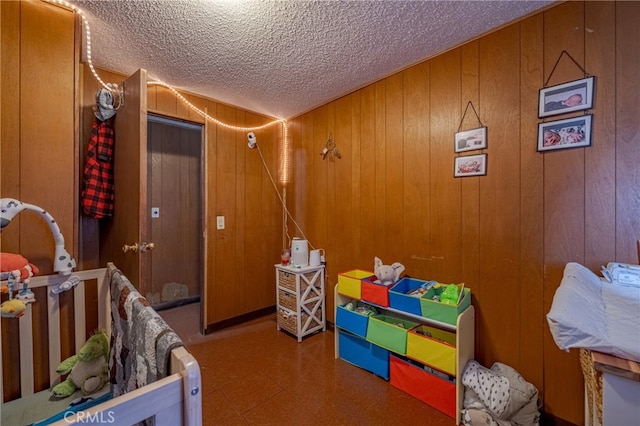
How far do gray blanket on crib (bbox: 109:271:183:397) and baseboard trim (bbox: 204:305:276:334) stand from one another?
1356 mm

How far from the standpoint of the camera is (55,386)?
4.29 ft

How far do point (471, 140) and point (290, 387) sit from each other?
2018 mm

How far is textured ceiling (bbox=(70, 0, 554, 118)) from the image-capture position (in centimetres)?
145

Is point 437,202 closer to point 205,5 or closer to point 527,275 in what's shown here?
point 527,275

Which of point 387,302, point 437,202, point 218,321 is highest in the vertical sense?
point 437,202

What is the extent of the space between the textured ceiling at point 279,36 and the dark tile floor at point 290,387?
2264mm

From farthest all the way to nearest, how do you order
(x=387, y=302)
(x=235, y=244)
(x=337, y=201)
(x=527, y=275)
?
(x=235, y=244) < (x=337, y=201) < (x=387, y=302) < (x=527, y=275)

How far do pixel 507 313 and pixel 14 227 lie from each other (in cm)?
269

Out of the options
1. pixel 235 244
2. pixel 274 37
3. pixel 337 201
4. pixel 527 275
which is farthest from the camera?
pixel 235 244

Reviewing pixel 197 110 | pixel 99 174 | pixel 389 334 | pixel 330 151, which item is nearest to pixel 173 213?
pixel 197 110

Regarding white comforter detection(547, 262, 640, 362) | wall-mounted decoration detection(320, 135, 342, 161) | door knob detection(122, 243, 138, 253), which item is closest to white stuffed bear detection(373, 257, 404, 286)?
white comforter detection(547, 262, 640, 362)

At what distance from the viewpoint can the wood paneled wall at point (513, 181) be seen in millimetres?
1305

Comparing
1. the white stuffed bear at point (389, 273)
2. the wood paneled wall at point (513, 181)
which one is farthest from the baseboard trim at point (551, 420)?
the white stuffed bear at point (389, 273)

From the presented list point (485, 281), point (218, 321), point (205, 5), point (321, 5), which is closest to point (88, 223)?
point (218, 321)
